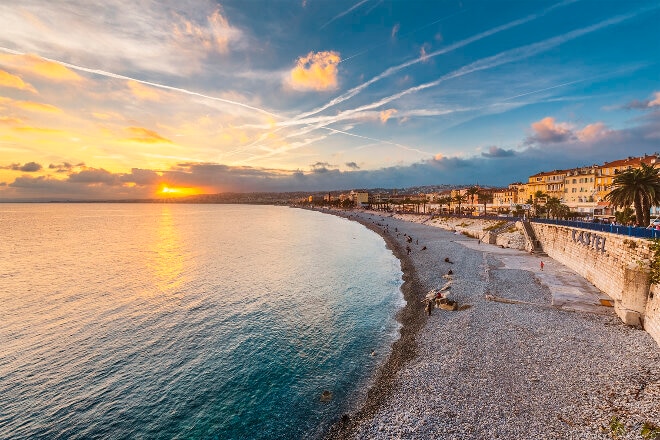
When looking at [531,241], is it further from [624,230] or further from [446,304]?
[446,304]

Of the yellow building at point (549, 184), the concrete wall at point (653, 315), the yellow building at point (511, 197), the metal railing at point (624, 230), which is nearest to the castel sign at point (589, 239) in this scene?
the metal railing at point (624, 230)

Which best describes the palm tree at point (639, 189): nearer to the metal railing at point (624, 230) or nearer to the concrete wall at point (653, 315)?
the metal railing at point (624, 230)

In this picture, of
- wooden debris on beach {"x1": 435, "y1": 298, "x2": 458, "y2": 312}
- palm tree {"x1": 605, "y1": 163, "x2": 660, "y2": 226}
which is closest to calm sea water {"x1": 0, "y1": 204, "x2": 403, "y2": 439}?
wooden debris on beach {"x1": 435, "y1": 298, "x2": 458, "y2": 312}

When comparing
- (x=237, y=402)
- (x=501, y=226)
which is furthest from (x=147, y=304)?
(x=501, y=226)

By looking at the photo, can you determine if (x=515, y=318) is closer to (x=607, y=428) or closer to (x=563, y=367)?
(x=563, y=367)

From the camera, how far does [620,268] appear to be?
2592 centimetres

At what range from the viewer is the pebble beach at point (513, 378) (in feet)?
45.2

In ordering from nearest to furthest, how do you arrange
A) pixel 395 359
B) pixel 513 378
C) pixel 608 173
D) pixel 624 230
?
pixel 513 378, pixel 395 359, pixel 624 230, pixel 608 173

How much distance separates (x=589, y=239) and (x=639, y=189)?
9.92 m

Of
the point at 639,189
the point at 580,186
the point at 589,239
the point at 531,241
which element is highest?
the point at 580,186

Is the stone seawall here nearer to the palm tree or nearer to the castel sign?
the castel sign

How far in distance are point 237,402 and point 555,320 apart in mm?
23656

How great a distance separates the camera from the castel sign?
30.3m

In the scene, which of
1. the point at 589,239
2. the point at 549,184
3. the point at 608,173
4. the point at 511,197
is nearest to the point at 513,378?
the point at 589,239
